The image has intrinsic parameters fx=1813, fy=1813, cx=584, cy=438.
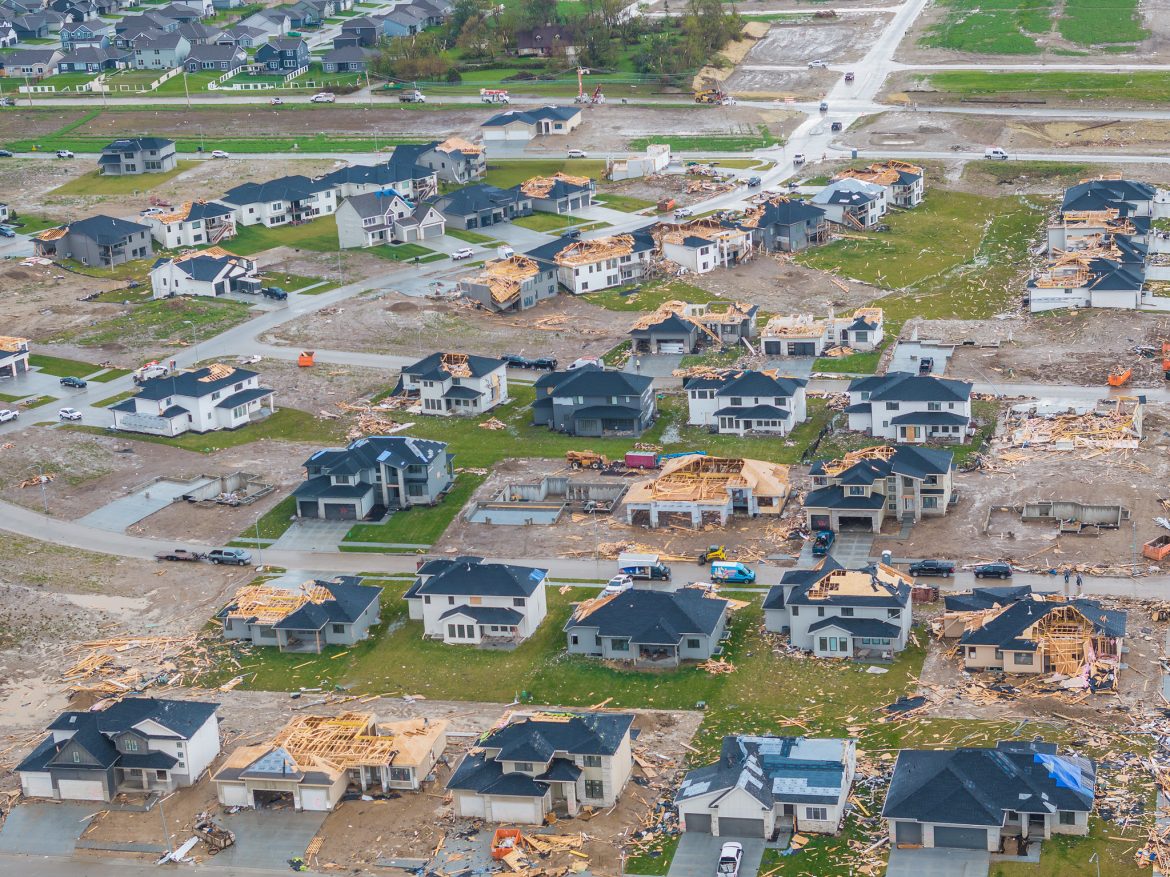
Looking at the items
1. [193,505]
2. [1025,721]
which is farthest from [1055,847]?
[193,505]

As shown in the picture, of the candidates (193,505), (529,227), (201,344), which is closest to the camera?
(193,505)

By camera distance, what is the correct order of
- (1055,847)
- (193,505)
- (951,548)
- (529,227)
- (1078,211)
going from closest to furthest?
(1055,847)
(951,548)
(193,505)
(1078,211)
(529,227)

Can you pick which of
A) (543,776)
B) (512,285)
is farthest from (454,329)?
(543,776)

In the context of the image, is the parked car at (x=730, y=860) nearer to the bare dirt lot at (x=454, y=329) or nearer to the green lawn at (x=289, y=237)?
the bare dirt lot at (x=454, y=329)

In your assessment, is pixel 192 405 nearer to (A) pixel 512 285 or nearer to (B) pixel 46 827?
(A) pixel 512 285

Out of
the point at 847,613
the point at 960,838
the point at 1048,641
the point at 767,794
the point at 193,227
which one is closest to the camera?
the point at 960,838

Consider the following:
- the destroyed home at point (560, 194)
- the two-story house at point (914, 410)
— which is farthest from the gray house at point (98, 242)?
the two-story house at point (914, 410)

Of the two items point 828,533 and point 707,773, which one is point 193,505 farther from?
point 707,773
